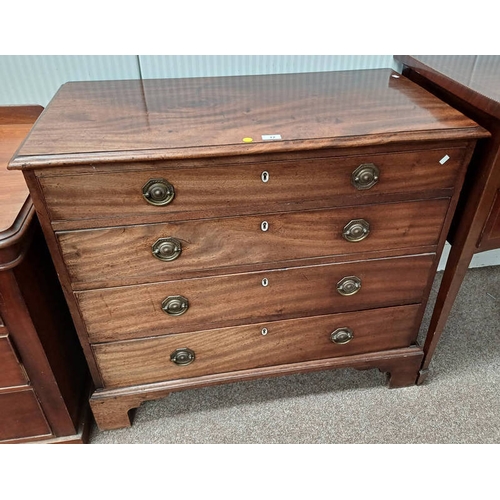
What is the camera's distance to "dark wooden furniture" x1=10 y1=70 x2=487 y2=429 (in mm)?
926

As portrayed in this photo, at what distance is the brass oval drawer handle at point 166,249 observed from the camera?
1018mm

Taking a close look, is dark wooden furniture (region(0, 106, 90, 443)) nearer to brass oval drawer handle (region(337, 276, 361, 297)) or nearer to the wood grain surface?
the wood grain surface

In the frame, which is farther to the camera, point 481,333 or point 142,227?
point 481,333

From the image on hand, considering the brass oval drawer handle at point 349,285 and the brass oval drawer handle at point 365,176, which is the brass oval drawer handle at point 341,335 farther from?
the brass oval drawer handle at point 365,176

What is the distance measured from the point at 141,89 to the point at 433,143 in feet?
2.43

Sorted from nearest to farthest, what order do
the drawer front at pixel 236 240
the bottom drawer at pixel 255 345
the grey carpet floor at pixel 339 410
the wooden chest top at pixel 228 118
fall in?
the wooden chest top at pixel 228 118 < the drawer front at pixel 236 240 < the bottom drawer at pixel 255 345 < the grey carpet floor at pixel 339 410

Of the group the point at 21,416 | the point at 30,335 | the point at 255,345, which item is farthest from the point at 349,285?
the point at 21,416

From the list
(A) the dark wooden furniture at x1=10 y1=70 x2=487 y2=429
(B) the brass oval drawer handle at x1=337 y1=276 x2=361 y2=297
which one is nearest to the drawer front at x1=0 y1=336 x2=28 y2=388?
(A) the dark wooden furniture at x1=10 y1=70 x2=487 y2=429

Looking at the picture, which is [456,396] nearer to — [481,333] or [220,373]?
[481,333]

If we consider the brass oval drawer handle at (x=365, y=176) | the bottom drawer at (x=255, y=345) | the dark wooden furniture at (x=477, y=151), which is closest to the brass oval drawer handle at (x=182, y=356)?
the bottom drawer at (x=255, y=345)

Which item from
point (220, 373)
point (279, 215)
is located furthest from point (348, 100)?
point (220, 373)

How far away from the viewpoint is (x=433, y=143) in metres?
0.99

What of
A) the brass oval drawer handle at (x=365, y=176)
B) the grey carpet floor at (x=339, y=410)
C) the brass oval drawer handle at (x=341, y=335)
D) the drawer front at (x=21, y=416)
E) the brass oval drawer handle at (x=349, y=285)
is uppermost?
the brass oval drawer handle at (x=365, y=176)

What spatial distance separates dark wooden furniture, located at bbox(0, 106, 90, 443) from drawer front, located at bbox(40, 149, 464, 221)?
136 millimetres
